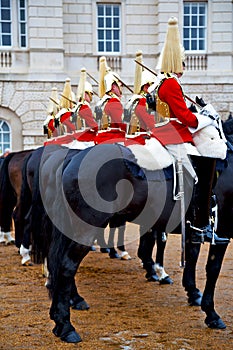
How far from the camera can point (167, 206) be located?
452 centimetres

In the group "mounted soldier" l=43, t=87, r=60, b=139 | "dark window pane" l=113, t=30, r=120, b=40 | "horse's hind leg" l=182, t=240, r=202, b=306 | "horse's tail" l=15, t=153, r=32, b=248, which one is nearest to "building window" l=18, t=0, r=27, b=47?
"dark window pane" l=113, t=30, r=120, b=40

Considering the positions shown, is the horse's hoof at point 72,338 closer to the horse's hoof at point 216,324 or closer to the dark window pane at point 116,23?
the horse's hoof at point 216,324

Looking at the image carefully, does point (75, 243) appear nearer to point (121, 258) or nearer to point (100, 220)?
point (100, 220)

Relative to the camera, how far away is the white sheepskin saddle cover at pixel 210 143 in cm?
454

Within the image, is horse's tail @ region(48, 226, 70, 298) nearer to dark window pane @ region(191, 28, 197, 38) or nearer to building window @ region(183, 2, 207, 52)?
building window @ region(183, 2, 207, 52)

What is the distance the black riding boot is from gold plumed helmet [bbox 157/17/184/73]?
0.85 m

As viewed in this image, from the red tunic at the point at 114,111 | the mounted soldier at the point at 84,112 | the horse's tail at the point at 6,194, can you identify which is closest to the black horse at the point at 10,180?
the horse's tail at the point at 6,194

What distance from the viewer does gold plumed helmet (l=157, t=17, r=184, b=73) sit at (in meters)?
4.52

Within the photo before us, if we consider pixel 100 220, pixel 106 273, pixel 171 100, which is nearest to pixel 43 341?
pixel 100 220

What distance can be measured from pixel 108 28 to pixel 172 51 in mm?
13606

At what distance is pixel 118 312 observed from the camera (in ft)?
16.9

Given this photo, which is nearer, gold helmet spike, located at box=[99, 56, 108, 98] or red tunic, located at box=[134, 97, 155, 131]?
red tunic, located at box=[134, 97, 155, 131]

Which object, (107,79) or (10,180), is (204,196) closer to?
(107,79)

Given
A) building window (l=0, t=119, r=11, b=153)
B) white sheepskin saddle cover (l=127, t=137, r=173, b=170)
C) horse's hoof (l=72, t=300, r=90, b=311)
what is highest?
white sheepskin saddle cover (l=127, t=137, r=173, b=170)
